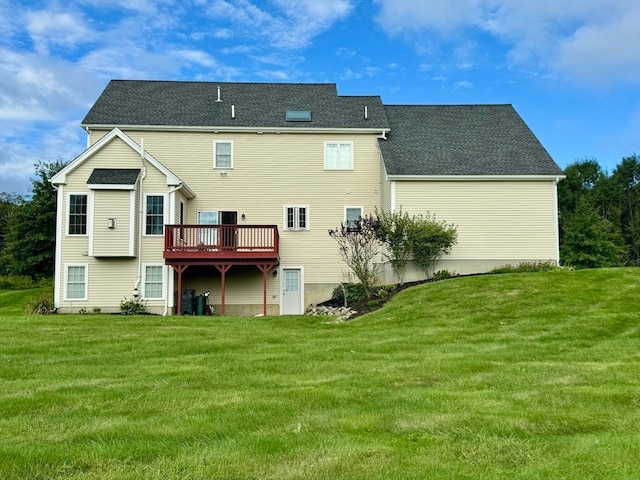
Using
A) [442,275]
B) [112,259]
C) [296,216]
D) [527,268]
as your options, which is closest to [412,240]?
[442,275]

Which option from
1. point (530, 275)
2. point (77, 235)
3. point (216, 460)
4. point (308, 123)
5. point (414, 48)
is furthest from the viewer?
point (308, 123)

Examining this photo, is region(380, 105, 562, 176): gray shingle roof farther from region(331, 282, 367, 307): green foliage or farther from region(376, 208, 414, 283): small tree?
region(331, 282, 367, 307): green foliage

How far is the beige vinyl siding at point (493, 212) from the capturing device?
2236 cm

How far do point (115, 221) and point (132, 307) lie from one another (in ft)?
10.6

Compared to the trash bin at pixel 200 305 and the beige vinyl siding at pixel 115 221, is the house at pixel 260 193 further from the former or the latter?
the trash bin at pixel 200 305

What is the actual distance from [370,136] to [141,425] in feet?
68.1

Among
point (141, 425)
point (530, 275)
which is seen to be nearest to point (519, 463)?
point (141, 425)

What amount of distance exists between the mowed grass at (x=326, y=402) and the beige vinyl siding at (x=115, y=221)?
7.20m

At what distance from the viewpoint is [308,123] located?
24359mm

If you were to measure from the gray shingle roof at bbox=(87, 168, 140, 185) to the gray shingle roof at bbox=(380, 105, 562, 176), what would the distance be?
995 centimetres

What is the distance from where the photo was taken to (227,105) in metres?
25.3

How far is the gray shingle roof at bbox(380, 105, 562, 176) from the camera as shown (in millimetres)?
22828

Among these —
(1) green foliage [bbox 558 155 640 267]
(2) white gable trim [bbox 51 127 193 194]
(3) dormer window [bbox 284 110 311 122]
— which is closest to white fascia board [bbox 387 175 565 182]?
(3) dormer window [bbox 284 110 311 122]

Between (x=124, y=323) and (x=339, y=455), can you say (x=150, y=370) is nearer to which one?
(x=339, y=455)
